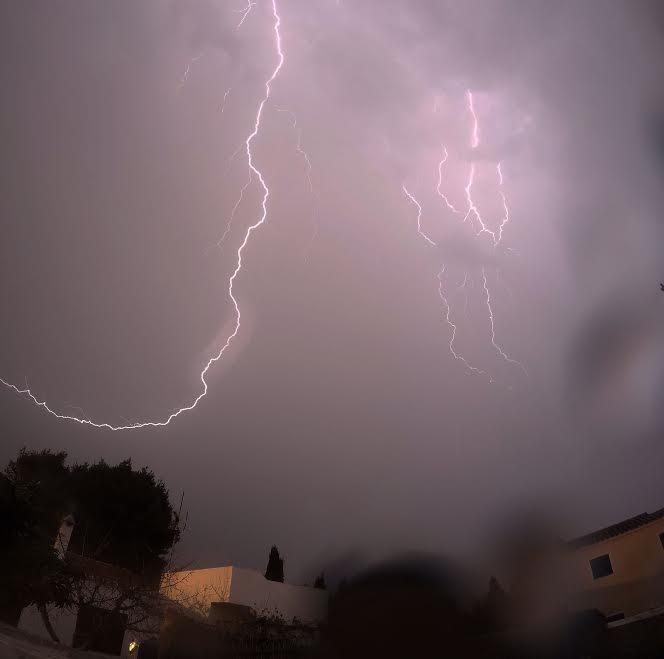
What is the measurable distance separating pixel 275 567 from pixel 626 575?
644 inches

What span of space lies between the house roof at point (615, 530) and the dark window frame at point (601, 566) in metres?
0.49

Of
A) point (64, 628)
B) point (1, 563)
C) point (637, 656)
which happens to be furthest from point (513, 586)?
point (1, 563)

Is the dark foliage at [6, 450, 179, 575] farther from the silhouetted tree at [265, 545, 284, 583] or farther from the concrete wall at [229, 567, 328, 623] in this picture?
the silhouetted tree at [265, 545, 284, 583]

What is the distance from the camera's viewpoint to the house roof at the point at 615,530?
51.4 ft

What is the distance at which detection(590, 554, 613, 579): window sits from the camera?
16578 millimetres

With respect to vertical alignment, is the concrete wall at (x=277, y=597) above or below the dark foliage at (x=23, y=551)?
above

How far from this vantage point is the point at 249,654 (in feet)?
42.1

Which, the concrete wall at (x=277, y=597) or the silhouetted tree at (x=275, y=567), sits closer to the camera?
the concrete wall at (x=277, y=597)

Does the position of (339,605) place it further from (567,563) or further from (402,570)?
(567,563)

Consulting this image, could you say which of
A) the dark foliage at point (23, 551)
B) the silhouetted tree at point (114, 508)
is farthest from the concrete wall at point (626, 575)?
the dark foliage at point (23, 551)

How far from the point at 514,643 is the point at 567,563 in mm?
5927

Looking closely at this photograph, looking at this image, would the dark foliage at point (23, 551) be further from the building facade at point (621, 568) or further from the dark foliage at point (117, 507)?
the building facade at point (621, 568)

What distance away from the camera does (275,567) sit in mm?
26562

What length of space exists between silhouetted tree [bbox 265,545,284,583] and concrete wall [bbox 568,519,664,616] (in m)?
14.2
